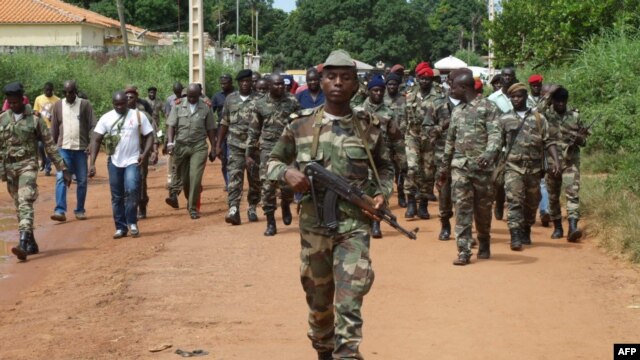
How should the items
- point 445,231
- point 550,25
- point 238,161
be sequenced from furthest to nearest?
1. point 550,25
2. point 238,161
3. point 445,231

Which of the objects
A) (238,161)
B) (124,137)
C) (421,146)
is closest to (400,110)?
(421,146)

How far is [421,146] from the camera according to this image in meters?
13.9

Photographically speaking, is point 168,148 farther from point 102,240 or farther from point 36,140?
point 36,140

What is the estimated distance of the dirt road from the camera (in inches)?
287

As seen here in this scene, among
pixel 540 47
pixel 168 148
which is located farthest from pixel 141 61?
pixel 168 148

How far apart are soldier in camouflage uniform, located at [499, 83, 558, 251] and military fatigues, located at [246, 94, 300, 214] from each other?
267cm

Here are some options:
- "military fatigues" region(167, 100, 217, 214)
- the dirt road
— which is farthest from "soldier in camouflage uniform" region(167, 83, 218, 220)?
the dirt road

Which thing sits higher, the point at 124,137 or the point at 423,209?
the point at 124,137

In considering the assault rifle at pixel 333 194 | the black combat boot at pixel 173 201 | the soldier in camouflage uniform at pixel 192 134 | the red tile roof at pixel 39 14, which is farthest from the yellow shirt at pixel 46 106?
the red tile roof at pixel 39 14

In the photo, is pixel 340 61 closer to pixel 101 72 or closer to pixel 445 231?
pixel 445 231

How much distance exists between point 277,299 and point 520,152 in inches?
150

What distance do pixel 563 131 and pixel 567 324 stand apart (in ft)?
14.2

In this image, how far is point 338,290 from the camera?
594cm

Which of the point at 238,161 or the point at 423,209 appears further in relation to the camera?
the point at 423,209
